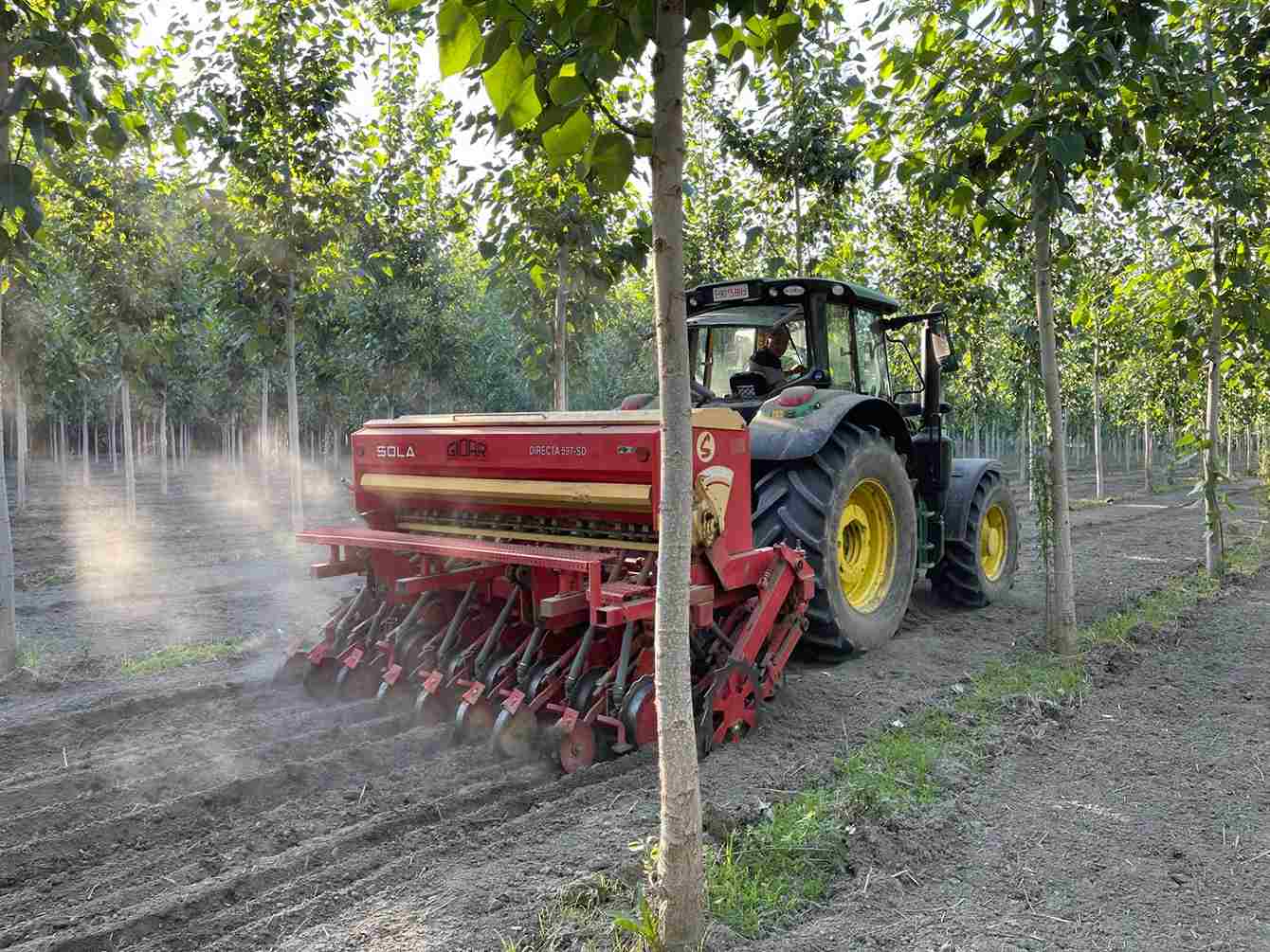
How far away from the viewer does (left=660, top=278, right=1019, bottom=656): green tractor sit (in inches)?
202

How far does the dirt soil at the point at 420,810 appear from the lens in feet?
8.80

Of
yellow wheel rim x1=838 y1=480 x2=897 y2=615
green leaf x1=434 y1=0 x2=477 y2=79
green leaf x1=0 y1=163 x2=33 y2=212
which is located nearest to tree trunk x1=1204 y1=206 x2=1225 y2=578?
yellow wheel rim x1=838 y1=480 x2=897 y2=615

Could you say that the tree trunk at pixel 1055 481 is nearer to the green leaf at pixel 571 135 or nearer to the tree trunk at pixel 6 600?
the green leaf at pixel 571 135

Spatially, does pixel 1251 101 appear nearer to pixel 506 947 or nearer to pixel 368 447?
pixel 368 447

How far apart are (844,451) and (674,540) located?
3.13 m

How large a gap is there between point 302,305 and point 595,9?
8.51 metres

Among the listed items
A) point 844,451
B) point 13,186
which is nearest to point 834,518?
point 844,451

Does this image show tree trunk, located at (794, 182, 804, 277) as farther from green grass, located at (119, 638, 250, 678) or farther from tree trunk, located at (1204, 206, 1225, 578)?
green grass, located at (119, 638, 250, 678)

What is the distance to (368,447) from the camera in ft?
18.0

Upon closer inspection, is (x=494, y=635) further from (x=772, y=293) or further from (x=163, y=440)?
(x=163, y=440)

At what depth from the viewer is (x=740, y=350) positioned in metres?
6.38

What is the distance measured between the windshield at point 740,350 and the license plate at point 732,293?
21 cm

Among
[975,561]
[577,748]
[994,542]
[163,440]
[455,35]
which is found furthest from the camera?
[163,440]

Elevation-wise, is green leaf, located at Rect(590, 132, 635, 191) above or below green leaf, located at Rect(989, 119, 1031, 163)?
below
